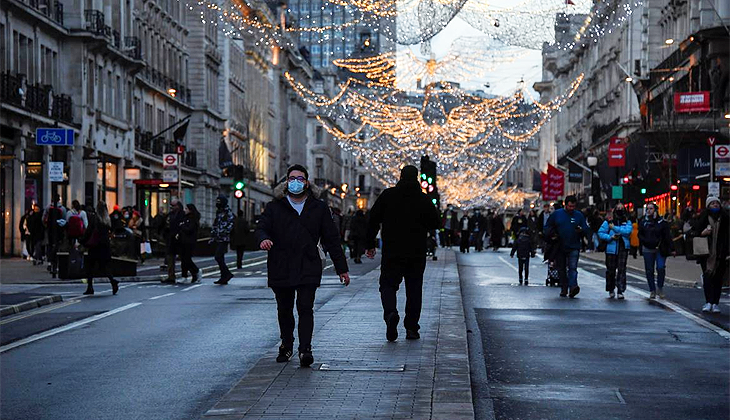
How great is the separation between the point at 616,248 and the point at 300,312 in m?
13.6

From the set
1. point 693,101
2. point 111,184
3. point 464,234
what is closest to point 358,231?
point 464,234

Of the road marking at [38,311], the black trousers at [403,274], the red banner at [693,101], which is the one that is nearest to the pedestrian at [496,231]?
the red banner at [693,101]

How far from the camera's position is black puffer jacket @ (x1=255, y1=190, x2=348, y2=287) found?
12281 millimetres

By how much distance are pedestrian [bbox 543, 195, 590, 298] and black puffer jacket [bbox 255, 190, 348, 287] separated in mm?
12938

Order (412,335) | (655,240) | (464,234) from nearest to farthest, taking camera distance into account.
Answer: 1. (412,335)
2. (655,240)
3. (464,234)

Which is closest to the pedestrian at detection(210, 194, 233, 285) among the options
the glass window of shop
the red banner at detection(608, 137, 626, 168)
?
the glass window of shop

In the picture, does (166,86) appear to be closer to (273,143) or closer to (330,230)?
(273,143)

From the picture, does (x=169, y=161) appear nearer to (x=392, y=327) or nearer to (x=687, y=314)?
(x=687, y=314)

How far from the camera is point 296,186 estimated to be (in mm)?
12250

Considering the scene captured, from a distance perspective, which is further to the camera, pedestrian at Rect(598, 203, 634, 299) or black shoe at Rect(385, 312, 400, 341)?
pedestrian at Rect(598, 203, 634, 299)

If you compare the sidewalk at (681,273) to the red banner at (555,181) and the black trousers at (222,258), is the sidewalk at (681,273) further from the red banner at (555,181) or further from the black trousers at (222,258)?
the red banner at (555,181)

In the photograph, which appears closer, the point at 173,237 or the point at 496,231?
the point at 173,237

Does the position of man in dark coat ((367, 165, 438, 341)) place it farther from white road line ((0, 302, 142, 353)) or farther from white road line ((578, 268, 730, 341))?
white road line ((578, 268, 730, 341))

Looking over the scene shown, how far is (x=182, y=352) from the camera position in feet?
47.4
